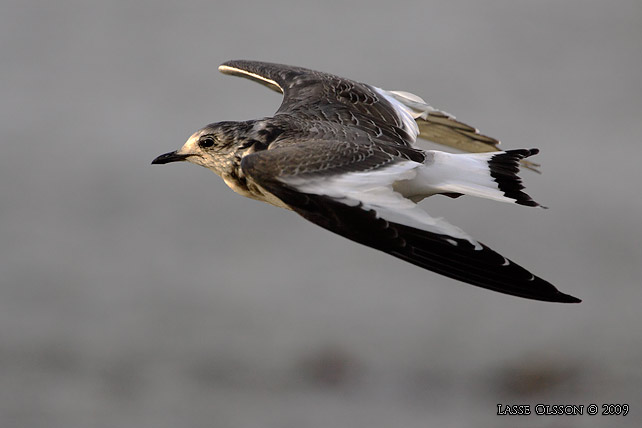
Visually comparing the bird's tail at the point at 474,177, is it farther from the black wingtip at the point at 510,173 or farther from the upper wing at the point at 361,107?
the upper wing at the point at 361,107

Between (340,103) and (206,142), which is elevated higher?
(340,103)

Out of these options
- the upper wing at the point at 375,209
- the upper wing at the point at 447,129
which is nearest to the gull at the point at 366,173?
the upper wing at the point at 375,209

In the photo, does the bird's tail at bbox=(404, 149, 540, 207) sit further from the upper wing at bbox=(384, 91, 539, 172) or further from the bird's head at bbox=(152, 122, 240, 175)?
the upper wing at bbox=(384, 91, 539, 172)

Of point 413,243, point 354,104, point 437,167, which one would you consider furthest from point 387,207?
point 354,104

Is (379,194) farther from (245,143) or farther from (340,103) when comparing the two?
(340,103)

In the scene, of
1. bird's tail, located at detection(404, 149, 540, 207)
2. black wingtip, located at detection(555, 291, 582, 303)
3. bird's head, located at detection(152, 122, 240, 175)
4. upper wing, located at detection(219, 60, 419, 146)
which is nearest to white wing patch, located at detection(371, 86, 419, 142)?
upper wing, located at detection(219, 60, 419, 146)

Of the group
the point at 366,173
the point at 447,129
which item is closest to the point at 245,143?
the point at 366,173

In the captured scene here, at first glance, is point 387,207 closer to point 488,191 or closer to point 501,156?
point 488,191
